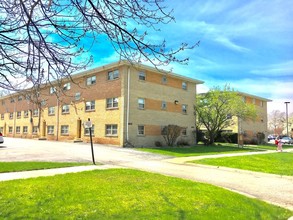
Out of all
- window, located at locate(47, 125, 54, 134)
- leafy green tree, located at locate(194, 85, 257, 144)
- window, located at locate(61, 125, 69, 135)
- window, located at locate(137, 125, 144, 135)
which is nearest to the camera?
window, located at locate(137, 125, 144, 135)

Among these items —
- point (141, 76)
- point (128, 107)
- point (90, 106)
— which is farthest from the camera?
point (90, 106)

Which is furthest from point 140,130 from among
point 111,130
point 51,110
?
point 51,110

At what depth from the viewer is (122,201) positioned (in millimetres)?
6551

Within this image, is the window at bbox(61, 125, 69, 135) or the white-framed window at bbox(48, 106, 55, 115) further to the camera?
the white-framed window at bbox(48, 106, 55, 115)

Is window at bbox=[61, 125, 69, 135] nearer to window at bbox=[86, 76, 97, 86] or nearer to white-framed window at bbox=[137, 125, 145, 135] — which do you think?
window at bbox=[86, 76, 97, 86]

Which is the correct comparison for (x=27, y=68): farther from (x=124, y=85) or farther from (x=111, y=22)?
(x=124, y=85)

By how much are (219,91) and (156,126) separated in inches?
433

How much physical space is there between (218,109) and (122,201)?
30114 mm

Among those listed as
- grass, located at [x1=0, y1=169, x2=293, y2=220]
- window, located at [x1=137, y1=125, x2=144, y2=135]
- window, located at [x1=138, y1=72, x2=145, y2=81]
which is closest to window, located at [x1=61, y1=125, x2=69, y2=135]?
window, located at [x1=137, y1=125, x2=144, y2=135]

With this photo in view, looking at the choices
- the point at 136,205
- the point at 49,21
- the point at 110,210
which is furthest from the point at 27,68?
the point at 136,205

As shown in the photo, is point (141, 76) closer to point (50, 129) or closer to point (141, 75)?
point (141, 75)

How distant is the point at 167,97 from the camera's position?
31.1 meters

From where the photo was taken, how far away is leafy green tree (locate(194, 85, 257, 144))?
35.0 meters

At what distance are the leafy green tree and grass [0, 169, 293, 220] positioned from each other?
2717 centimetres
